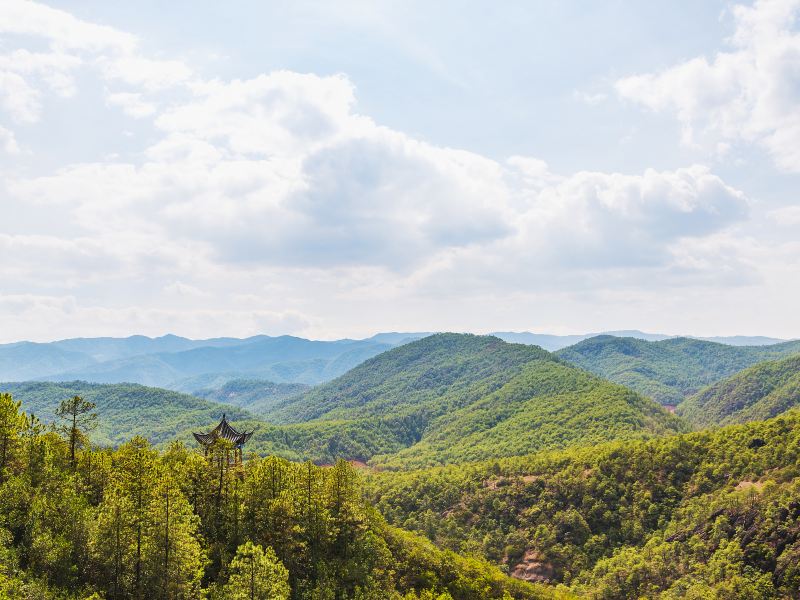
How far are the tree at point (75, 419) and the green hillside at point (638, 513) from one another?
326ft

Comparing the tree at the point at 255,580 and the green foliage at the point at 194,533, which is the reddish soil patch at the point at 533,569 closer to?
the green foliage at the point at 194,533

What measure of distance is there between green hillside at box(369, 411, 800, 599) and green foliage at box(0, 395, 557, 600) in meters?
38.5

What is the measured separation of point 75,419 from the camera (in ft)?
199

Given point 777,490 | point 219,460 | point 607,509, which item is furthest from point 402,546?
point 777,490

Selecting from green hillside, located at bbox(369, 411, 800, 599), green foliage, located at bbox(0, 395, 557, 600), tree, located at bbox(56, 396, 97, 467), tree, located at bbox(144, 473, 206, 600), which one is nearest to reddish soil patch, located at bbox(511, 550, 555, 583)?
green hillside, located at bbox(369, 411, 800, 599)

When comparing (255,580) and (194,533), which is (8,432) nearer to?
(194,533)

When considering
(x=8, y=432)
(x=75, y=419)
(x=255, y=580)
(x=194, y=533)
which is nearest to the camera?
(x=255, y=580)

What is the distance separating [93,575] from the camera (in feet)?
167

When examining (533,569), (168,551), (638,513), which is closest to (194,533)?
(168,551)

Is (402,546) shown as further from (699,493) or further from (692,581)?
(699,493)

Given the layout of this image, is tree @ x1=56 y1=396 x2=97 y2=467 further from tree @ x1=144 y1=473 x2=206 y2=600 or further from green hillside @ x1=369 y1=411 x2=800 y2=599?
green hillside @ x1=369 y1=411 x2=800 y2=599

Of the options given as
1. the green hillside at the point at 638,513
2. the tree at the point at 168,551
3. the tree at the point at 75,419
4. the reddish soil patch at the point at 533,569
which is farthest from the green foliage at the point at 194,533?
the reddish soil patch at the point at 533,569

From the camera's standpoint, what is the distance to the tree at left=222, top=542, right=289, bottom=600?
51281 mm

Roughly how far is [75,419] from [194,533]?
65.6ft
